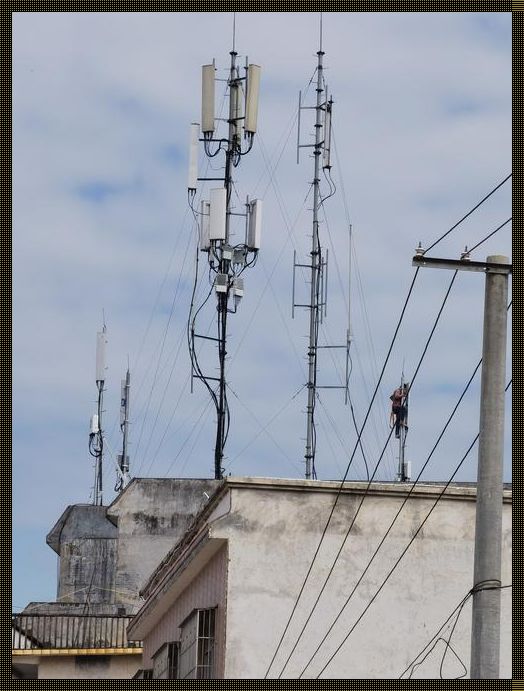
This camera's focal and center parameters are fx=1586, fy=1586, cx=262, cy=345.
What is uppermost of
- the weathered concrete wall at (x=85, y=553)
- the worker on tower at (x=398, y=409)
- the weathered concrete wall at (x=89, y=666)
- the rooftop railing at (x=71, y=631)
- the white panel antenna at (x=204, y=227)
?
the white panel antenna at (x=204, y=227)

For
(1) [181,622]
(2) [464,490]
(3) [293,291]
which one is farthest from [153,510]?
(2) [464,490]

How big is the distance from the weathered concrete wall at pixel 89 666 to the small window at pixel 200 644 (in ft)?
36.1

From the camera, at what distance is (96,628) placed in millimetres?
32188

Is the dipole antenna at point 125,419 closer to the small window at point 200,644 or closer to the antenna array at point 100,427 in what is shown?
the antenna array at point 100,427

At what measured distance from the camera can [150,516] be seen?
3684cm

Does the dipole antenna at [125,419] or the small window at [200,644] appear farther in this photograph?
the dipole antenna at [125,419]

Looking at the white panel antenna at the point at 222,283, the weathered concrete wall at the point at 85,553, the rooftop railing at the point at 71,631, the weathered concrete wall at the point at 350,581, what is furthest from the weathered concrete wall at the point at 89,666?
the weathered concrete wall at the point at 350,581

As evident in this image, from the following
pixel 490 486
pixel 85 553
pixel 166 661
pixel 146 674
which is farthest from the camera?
pixel 85 553

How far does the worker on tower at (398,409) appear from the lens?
30641 mm

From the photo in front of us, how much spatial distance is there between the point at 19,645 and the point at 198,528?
12490mm

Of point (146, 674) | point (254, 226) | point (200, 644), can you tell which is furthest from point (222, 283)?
point (200, 644)

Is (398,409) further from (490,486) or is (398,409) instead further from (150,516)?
(490,486)

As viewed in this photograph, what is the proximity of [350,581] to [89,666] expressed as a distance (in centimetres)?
1429

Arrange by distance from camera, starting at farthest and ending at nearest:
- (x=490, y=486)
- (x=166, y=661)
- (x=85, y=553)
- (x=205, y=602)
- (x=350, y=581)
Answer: (x=85, y=553)
(x=166, y=661)
(x=205, y=602)
(x=350, y=581)
(x=490, y=486)
